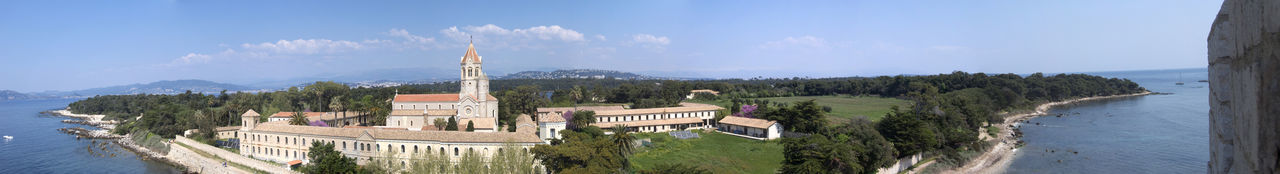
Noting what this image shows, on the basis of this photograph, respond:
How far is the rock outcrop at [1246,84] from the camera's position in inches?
77.8

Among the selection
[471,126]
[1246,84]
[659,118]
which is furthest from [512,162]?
[659,118]

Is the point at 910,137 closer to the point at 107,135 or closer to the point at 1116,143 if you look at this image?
the point at 1116,143

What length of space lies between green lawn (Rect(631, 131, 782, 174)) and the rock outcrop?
25.4 m

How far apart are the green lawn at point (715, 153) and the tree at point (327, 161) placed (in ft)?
41.9

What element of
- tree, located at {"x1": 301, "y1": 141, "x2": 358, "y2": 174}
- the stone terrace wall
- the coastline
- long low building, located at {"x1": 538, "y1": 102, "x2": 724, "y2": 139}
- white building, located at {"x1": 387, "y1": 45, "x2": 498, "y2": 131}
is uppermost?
white building, located at {"x1": 387, "y1": 45, "x2": 498, "y2": 131}

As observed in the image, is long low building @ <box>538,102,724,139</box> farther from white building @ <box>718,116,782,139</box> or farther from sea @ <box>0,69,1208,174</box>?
sea @ <box>0,69,1208,174</box>

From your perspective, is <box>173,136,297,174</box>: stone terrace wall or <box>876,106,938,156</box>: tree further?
<box>876,106,938,156</box>: tree

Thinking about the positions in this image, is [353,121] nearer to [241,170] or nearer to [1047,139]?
[241,170]

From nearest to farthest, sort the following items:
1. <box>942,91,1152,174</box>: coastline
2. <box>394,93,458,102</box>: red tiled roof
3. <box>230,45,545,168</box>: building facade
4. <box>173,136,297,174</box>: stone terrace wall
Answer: <box>230,45,545,168</box>: building facade, <box>173,136,297,174</box>: stone terrace wall, <box>942,91,1152,174</box>: coastline, <box>394,93,458,102</box>: red tiled roof

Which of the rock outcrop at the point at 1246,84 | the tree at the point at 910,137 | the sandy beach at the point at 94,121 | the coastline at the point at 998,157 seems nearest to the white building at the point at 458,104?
the tree at the point at 910,137

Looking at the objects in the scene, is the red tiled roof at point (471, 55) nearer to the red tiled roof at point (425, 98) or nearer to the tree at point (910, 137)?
the red tiled roof at point (425, 98)

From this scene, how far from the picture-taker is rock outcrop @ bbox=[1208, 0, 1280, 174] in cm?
198

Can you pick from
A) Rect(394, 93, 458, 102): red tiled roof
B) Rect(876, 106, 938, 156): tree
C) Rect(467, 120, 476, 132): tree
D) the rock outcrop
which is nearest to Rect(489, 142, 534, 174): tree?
Rect(467, 120, 476, 132): tree

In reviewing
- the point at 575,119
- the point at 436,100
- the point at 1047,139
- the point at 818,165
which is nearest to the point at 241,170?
the point at 436,100
